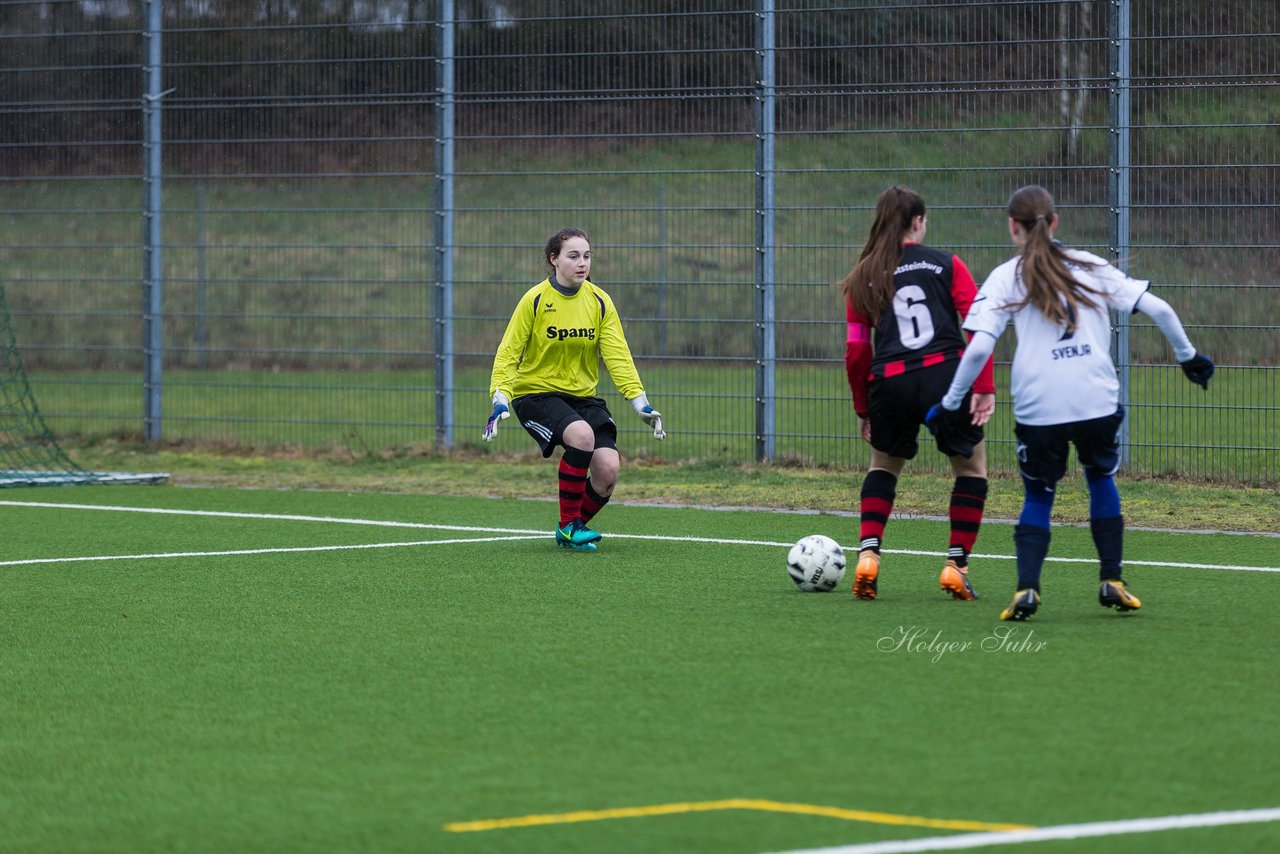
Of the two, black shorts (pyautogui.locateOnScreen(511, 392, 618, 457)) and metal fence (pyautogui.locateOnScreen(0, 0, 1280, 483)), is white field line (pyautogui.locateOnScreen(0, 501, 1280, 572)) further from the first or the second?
metal fence (pyautogui.locateOnScreen(0, 0, 1280, 483))

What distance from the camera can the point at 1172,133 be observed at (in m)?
12.2

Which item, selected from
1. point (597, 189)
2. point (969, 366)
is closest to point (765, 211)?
point (597, 189)

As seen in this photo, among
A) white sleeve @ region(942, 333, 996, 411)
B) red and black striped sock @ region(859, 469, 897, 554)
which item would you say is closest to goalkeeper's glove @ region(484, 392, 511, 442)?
red and black striped sock @ region(859, 469, 897, 554)

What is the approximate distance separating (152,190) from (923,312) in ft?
32.0

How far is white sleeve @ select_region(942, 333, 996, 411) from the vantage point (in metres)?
6.77

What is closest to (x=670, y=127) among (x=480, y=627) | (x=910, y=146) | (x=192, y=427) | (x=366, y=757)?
(x=910, y=146)

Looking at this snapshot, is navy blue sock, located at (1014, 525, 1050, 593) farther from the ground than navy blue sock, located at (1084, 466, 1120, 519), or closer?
closer

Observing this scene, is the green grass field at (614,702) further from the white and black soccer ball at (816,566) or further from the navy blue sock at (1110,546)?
the navy blue sock at (1110,546)

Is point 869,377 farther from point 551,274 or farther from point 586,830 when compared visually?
point 586,830

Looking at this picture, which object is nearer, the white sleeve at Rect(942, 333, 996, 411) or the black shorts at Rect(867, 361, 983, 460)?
the white sleeve at Rect(942, 333, 996, 411)

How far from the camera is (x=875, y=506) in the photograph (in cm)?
772

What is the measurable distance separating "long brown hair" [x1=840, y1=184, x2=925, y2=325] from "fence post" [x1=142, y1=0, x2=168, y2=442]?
368 inches

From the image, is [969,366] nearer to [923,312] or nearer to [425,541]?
[923,312]

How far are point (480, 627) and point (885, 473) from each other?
189cm
